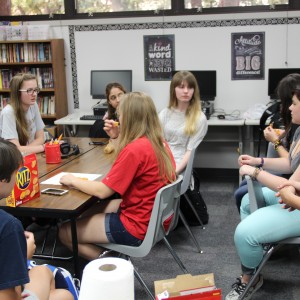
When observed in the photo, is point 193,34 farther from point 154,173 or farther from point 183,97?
point 154,173

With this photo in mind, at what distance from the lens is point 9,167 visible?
5.31ft

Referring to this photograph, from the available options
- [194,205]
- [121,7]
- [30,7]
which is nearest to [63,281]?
[194,205]

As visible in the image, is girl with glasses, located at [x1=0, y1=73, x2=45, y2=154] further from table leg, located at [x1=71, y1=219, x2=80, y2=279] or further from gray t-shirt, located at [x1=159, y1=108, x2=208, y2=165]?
table leg, located at [x1=71, y1=219, x2=80, y2=279]

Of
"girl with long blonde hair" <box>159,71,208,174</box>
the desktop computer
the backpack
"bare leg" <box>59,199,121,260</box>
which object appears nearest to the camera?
"bare leg" <box>59,199,121,260</box>

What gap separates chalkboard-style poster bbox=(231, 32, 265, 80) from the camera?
5.00 meters

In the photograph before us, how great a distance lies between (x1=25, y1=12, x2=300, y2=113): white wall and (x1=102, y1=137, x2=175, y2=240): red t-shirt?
2.85 m

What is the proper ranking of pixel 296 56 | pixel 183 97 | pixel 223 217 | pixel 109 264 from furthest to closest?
pixel 296 56, pixel 223 217, pixel 183 97, pixel 109 264

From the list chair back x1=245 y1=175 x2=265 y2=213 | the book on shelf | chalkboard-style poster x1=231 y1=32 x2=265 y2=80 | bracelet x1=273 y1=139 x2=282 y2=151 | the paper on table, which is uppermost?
chalkboard-style poster x1=231 y1=32 x2=265 y2=80

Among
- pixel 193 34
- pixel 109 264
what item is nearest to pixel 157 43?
pixel 193 34

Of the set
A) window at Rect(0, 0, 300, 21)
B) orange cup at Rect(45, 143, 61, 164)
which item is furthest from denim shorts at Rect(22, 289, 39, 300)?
window at Rect(0, 0, 300, 21)

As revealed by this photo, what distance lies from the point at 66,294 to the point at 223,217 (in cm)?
224

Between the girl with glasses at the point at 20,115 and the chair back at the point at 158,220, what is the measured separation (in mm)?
1241

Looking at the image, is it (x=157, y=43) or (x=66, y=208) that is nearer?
(x=66, y=208)

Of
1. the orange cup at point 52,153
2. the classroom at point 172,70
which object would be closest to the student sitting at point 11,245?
the orange cup at point 52,153
